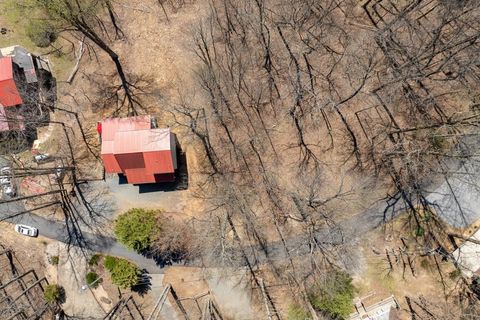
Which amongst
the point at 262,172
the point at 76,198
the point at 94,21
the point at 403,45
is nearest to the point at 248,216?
the point at 262,172

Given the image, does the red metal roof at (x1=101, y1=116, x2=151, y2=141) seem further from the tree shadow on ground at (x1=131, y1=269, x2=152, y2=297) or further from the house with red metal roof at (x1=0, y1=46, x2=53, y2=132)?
the tree shadow on ground at (x1=131, y1=269, x2=152, y2=297)

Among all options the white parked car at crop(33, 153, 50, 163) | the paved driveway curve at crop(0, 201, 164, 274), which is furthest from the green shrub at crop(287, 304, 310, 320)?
the white parked car at crop(33, 153, 50, 163)

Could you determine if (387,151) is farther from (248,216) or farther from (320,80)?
(248,216)

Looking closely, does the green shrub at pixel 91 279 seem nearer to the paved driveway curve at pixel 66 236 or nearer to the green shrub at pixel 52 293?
the paved driveway curve at pixel 66 236

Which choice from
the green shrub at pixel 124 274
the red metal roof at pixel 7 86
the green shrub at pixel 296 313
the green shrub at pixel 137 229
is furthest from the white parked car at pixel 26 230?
the green shrub at pixel 296 313

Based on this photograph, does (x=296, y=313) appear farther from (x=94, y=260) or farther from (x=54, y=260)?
(x=54, y=260)

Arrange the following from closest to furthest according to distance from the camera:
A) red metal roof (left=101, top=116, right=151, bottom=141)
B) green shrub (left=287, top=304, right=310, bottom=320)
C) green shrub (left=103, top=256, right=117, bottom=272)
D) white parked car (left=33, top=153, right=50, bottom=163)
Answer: red metal roof (left=101, top=116, right=151, bottom=141), green shrub (left=287, top=304, right=310, bottom=320), green shrub (left=103, top=256, right=117, bottom=272), white parked car (left=33, top=153, right=50, bottom=163)

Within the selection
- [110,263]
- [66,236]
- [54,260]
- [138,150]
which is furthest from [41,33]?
[110,263]
